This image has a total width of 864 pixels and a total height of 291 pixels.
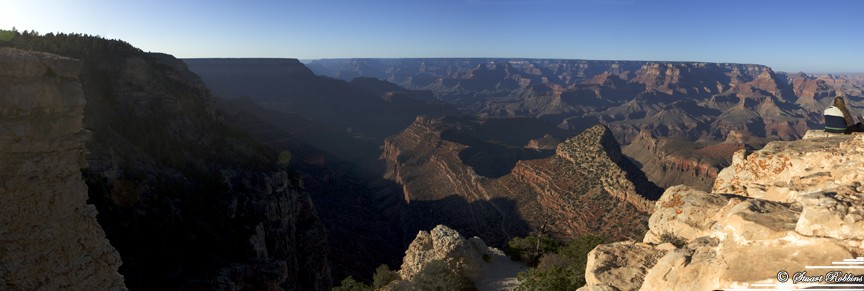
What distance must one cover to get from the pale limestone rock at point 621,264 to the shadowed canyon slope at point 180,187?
849 inches

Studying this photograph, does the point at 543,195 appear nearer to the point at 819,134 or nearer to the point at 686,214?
the point at 819,134

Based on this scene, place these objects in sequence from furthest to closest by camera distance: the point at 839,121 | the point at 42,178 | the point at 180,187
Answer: the point at 180,187
the point at 839,121
the point at 42,178

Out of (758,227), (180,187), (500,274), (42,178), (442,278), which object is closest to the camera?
(758,227)

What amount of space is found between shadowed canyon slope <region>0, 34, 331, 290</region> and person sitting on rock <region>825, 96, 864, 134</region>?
27.1 meters

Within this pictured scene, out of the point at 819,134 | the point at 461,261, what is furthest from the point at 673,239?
the point at 461,261

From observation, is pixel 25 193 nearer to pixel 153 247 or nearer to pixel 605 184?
pixel 153 247

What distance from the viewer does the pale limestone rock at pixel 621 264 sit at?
34.2 feet

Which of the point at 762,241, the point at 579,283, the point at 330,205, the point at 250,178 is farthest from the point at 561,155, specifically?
the point at 762,241

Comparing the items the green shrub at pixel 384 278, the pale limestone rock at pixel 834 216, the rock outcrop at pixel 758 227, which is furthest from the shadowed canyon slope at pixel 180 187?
the pale limestone rock at pixel 834 216

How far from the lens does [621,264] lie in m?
11.0

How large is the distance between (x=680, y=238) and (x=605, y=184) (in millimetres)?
42984

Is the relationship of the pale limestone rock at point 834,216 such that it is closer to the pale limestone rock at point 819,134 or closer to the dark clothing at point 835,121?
the pale limestone rock at point 819,134

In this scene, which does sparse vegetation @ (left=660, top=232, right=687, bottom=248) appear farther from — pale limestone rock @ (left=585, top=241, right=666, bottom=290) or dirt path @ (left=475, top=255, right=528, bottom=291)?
dirt path @ (left=475, top=255, right=528, bottom=291)

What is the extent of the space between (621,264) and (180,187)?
98.7 feet
